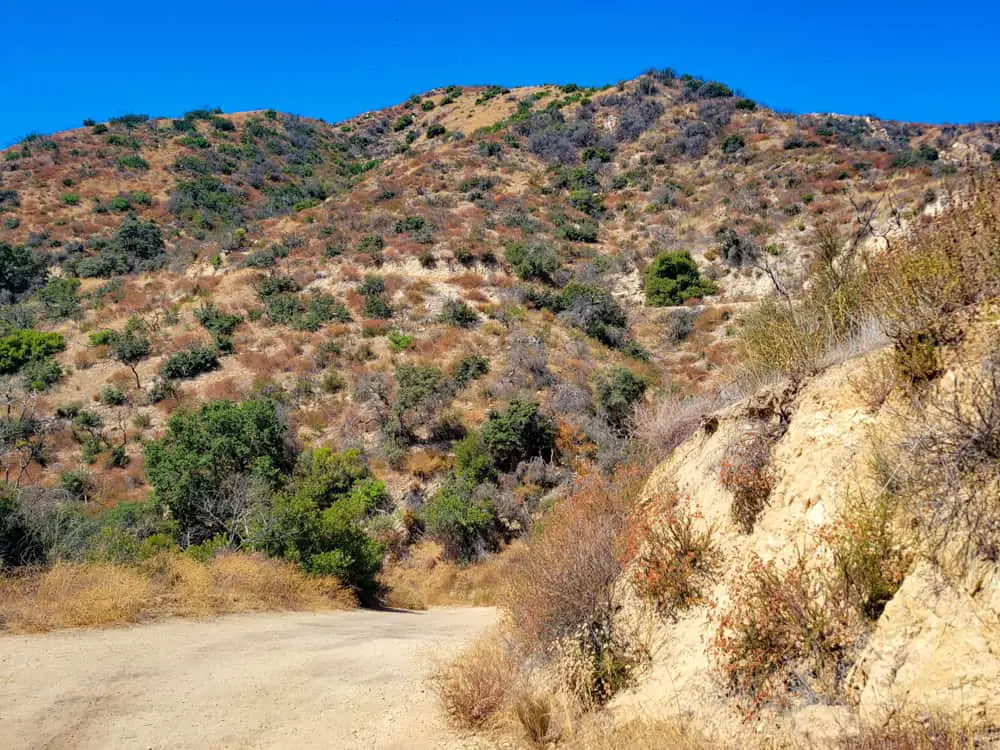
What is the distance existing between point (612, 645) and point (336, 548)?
821cm

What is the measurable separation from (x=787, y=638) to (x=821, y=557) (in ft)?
1.98

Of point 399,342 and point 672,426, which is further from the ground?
point 399,342

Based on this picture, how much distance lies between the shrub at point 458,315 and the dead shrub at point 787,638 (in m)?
22.2

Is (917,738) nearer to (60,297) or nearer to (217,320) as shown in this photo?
(217,320)

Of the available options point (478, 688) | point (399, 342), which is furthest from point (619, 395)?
point (478, 688)

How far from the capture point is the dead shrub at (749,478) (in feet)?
15.8

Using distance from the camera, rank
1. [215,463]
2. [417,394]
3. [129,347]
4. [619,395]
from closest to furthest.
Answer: [215,463], [619,395], [417,394], [129,347]

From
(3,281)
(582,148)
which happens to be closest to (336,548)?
(3,281)

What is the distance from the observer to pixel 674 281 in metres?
30.5

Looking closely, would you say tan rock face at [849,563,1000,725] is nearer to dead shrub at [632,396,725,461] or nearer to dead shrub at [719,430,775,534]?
dead shrub at [719,430,775,534]

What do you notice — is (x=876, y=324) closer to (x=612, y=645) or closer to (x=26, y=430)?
(x=612, y=645)

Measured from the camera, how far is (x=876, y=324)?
4.95 metres

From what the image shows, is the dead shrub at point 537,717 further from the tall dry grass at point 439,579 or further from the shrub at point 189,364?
the shrub at point 189,364

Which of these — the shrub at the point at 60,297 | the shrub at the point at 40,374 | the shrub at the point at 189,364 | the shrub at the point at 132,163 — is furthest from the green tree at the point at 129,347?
the shrub at the point at 132,163
